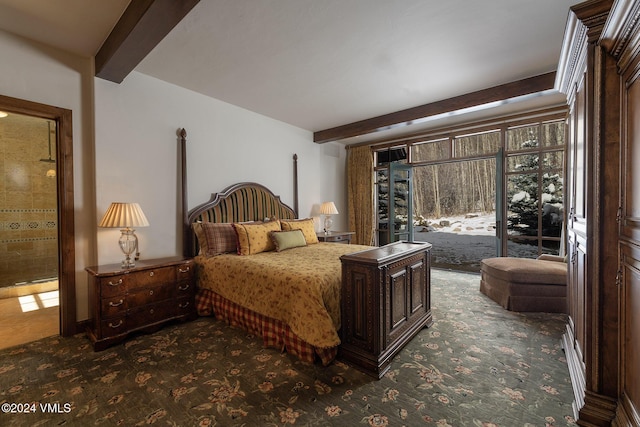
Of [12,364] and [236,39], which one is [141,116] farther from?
[12,364]

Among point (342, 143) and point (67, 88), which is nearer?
point (67, 88)

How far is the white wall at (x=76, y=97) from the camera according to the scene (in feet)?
7.94

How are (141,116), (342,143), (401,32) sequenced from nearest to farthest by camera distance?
(401,32)
(141,116)
(342,143)

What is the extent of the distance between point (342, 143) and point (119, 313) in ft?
16.4

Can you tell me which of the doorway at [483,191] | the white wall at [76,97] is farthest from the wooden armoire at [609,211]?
the white wall at [76,97]

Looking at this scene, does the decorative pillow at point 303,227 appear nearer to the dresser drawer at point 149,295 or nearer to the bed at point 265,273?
the bed at point 265,273

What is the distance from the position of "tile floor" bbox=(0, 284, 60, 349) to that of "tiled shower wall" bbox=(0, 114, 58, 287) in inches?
17.6

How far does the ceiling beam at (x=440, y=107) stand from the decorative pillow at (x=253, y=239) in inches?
94.6

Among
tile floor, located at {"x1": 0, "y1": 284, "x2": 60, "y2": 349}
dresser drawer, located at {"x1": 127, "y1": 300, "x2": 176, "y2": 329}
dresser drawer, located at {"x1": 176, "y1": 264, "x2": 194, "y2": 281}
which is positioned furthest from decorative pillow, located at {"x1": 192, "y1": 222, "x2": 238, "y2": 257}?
tile floor, located at {"x1": 0, "y1": 284, "x2": 60, "y2": 349}

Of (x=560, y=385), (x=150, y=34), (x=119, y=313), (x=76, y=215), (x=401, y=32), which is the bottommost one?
(x=560, y=385)

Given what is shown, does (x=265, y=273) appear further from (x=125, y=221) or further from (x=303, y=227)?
(x=303, y=227)

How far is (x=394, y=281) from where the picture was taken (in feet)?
7.03

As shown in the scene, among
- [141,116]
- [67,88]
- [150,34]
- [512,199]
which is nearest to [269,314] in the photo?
[150,34]

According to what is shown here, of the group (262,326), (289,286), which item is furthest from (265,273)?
(262,326)
